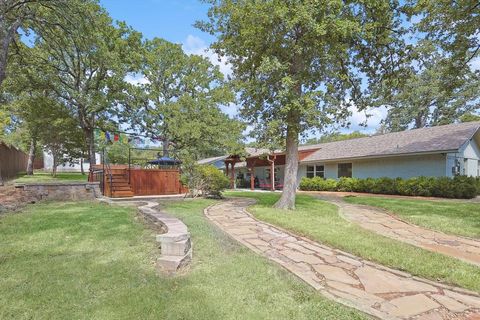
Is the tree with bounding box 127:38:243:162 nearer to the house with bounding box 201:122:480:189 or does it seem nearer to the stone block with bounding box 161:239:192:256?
the house with bounding box 201:122:480:189

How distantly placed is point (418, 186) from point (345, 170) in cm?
627

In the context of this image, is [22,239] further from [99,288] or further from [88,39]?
[88,39]

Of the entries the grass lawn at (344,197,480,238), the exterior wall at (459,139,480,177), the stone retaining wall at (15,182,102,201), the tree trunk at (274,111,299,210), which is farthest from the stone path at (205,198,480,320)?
the exterior wall at (459,139,480,177)

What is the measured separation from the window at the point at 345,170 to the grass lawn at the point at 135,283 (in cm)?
1722

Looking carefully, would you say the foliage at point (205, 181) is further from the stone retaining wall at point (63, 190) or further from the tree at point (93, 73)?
the tree at point (93, 73)

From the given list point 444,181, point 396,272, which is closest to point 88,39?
point 396,272

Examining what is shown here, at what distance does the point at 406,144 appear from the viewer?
1773 centimetres

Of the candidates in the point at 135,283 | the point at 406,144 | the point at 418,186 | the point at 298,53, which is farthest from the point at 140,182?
the point at 406,144

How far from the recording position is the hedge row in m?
13.9

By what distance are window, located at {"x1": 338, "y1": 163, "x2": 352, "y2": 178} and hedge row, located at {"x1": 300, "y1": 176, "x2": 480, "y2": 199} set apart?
4.51 ft

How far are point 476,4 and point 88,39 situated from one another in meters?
14.5

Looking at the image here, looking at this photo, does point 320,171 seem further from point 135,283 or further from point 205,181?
point 135,283

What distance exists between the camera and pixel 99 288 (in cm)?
326

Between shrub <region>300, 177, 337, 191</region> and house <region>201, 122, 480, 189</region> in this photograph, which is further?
shrub <region>300, 177, 337, 191</region>
